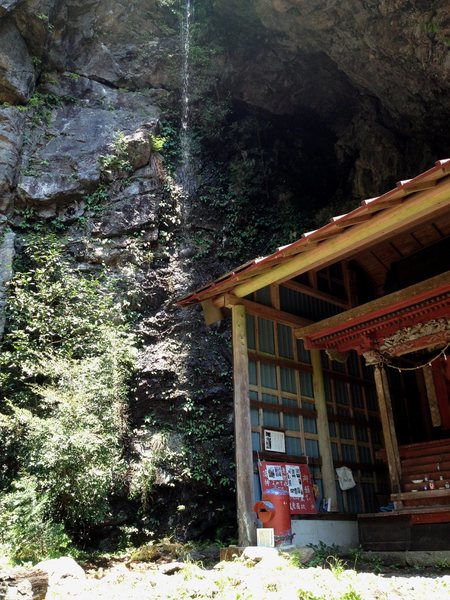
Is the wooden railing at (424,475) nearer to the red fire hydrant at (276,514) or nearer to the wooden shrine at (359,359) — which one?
the wooden shrine at (359,359)

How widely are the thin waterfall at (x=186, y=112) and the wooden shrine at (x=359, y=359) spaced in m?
6.34

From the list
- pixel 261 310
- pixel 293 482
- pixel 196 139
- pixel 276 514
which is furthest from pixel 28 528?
pixel 196 139

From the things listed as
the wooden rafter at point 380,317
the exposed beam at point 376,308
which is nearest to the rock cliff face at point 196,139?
the wooden rafter at point 380,317

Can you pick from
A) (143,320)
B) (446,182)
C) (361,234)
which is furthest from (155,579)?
(143,320)

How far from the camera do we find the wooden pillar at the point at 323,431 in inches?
336

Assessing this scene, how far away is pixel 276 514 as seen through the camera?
739cm

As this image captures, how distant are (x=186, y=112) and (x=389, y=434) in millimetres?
12256

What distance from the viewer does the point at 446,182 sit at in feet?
18.1

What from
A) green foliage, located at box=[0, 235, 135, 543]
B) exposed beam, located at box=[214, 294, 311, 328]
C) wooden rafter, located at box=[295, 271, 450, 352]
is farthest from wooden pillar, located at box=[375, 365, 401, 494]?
green foliage, located at box=[0, 235, 135, 543]

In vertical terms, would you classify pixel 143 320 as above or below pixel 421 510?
above

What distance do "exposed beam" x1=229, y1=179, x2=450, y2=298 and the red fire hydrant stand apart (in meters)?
3.11

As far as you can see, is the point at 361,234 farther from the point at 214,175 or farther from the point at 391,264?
the point at 214,175

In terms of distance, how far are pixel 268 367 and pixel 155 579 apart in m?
3.71

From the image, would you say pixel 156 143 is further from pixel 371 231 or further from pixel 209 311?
pixel 371 231
